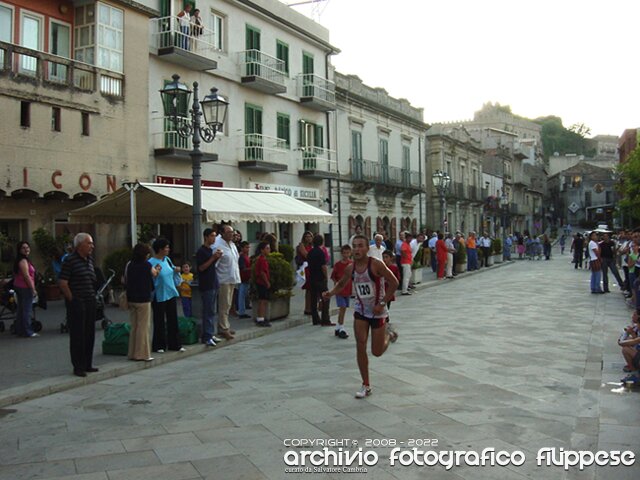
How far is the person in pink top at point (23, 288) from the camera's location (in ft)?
35.2

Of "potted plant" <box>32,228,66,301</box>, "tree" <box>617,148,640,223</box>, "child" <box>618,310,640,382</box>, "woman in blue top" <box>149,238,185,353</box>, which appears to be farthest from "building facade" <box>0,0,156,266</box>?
"tree" <box>617,148,640,223</box>

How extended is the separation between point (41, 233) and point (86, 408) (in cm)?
1075

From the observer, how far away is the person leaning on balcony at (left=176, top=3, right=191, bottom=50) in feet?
67.0

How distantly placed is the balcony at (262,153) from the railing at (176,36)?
12.2 feet

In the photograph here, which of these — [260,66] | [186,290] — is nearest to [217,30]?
[260,66]

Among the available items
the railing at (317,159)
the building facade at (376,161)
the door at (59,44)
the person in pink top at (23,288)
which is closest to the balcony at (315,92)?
the building facade at (376,161)

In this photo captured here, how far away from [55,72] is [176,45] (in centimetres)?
456

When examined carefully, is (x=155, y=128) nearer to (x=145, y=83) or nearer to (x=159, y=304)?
(x=145, y=83)

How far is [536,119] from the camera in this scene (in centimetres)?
13125

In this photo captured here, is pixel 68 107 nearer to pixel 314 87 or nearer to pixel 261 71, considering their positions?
pixel 261 71

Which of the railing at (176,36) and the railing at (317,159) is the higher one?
the railing at (176,36)

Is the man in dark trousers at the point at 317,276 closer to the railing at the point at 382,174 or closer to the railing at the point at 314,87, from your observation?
the railing at the point at 314,87

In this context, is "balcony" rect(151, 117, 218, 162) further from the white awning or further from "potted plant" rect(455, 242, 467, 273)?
"potted plant" rect(455, 242, 467, 273)

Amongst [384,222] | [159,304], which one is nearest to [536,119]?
[384,222]
